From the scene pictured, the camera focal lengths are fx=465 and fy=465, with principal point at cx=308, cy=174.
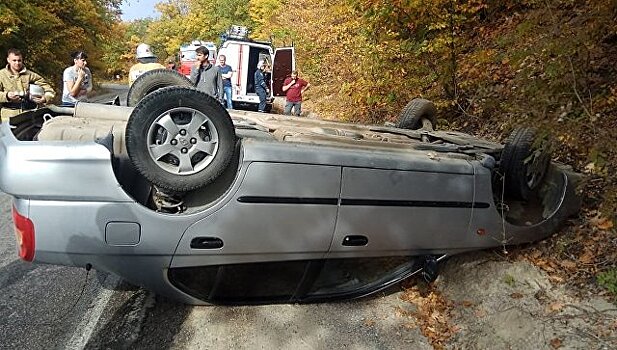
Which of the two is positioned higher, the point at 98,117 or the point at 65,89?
the point at 98,117

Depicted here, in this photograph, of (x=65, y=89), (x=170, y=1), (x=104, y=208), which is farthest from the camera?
(x=170, y=1)

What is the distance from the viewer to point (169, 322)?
10.0 ft

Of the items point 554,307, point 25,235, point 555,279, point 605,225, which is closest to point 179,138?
point 25,235

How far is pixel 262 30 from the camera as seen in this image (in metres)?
27.0

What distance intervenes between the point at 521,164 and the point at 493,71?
4.85 m

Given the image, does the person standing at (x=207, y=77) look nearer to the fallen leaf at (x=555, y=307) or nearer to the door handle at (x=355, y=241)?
the door handle at (x=355, y=241)

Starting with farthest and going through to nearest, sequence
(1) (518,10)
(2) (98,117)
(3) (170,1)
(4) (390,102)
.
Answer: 1. (3) (170,1)
2. (1) (518,10)
3. (4) (390,102)
4. (2) (98,117)

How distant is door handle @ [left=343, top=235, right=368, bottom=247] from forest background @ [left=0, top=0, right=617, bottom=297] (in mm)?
1527

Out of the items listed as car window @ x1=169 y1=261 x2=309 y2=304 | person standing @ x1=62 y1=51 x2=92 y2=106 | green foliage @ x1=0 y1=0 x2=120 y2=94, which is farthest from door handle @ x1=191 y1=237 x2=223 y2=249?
green foliage @ x1=0 y1=0 x2=120 y2=94

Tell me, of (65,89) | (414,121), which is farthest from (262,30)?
(414,121)

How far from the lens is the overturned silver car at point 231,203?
247 centimetres

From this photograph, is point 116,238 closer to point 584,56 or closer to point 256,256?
point 256,256

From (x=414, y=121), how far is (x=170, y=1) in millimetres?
59415

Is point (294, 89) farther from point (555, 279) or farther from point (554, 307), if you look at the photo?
point (554, 307)
